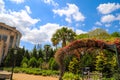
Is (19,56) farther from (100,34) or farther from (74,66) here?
(100,34)

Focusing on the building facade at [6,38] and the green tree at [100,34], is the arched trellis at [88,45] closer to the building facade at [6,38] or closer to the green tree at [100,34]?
the green tree at [100,34]

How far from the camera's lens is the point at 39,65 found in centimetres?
4019

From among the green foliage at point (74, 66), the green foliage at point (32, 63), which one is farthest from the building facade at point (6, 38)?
the green foliage at point (74, 66)

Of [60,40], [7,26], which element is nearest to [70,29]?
[60,40]

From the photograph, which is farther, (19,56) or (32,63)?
(19,56)

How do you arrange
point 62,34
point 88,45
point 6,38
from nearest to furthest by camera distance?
1. point 88,45
2. point 62,34
3. point 6,38

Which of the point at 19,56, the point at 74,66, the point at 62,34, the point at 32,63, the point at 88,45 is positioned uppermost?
the point at 62,34

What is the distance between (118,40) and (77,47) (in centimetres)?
185

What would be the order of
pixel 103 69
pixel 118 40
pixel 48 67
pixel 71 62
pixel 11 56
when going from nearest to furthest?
pixel 118 40 → pixel 103 69 → pixel 71 62 → pixel 48 67 → pixel 11 56

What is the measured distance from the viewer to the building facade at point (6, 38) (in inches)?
1673

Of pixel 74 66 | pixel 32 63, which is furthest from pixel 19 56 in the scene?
pixel 74 66

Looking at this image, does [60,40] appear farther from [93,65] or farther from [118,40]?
[118,40]

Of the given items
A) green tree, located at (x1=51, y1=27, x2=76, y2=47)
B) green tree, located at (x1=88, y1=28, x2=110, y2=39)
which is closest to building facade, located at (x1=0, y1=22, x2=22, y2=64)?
green tree, located at (x1=51, y1=27, x2=76, y2=47)

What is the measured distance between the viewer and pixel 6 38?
44625 millimetres
